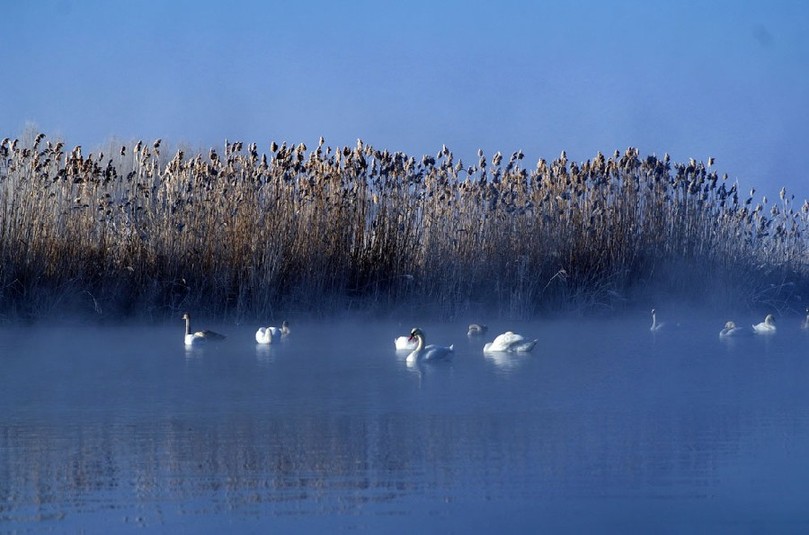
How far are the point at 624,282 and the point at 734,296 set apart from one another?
1.37m

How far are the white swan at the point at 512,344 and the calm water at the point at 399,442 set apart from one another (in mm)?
268

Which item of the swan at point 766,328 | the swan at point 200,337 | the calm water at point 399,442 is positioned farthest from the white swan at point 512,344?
the swan at point 766,328

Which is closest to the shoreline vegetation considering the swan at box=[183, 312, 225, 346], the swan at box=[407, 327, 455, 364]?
the swan at box=[183, 312, 225, 346]

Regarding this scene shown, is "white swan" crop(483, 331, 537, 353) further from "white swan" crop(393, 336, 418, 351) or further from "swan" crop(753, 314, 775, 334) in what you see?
"swan" crop(753, 314, 775, 334)

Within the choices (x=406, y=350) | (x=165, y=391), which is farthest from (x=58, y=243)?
(x=165, y=391)

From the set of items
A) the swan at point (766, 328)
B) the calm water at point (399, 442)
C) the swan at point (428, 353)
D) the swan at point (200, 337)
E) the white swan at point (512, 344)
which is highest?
the swan at point (766, 328)

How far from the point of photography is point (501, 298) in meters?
12.2

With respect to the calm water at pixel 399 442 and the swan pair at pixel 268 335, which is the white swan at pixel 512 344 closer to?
the calm water at pixel 399 442

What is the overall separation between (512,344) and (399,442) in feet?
12.2

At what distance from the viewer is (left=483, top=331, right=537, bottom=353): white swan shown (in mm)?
8422

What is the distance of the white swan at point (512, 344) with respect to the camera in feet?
27.6

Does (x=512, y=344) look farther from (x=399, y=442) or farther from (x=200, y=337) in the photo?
(x=399, y=442)

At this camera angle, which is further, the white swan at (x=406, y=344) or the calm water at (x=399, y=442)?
the white swan at (x=406, y=344)

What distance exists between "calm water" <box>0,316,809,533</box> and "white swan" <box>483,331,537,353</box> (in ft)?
0.88
